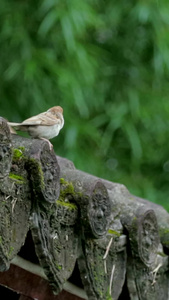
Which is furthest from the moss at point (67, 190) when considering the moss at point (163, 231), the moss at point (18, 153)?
the moss at point (163, 231)

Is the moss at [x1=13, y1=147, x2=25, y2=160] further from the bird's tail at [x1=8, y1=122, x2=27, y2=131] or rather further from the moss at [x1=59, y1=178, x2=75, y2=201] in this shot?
the bird's tail at [x1=8, y1=122, x2=27, y2=131]

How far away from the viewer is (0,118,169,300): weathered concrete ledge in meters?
1.99

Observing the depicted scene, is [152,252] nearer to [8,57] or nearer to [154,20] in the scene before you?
[8,57]

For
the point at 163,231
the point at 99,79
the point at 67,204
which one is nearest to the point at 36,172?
the point at 67,204

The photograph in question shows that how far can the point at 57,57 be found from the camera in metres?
8.22

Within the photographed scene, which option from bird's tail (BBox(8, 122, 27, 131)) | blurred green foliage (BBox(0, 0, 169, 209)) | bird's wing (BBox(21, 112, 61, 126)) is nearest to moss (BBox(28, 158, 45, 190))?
bird's tail (BBox(8, 122, 27, 131))

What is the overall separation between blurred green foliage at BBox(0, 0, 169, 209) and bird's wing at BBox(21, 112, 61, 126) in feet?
14.9

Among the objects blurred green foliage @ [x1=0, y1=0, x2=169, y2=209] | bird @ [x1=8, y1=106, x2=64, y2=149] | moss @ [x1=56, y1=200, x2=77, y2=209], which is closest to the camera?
moss @ [x1=56, y1=200, x2=77, y2=209]

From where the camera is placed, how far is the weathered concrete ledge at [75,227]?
1.99 metres

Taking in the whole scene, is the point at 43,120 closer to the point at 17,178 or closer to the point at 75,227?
the point at 75,227

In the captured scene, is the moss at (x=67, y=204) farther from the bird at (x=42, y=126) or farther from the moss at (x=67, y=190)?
the bird at (x=42, y=126)

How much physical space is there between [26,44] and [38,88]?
432 millimetres

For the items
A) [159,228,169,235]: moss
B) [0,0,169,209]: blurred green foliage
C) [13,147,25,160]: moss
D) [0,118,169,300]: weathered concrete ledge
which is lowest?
[0,0,169,209]: blurred green foliage

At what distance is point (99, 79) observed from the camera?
913 centimetres
